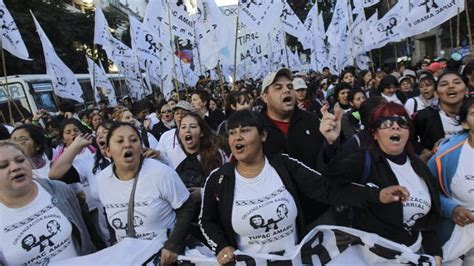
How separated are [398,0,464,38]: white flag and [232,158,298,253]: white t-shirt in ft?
18.8

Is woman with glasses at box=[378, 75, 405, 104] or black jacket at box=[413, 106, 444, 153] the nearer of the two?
black jacket at box=[413, 106, 444, 153]

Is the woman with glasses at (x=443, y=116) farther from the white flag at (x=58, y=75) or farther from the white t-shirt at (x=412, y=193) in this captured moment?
the white flag at (x=58, y=75)

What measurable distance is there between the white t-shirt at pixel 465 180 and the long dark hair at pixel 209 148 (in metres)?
→ 1.77

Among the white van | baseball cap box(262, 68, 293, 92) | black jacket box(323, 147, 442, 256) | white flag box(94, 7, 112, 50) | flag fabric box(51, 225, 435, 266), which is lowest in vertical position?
flag fabric box(51, 225, 435, 266)

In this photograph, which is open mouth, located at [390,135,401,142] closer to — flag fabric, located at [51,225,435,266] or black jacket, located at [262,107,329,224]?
flag fabric, located at [51,225,435,266]

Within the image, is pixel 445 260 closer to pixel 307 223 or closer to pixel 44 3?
pixel 307 223

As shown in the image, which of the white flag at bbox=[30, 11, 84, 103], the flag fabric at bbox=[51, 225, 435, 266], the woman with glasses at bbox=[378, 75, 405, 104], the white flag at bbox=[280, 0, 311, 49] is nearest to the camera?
the flag fabric at bbox=[51, 225, 435, 266]

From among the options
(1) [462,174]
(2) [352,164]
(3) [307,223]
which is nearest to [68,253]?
(3) [307,223]

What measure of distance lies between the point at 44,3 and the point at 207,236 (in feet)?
84.9

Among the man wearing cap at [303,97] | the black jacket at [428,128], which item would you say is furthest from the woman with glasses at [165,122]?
the black jacket at [428,128]

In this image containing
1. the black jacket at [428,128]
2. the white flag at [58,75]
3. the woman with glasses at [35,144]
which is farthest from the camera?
the white flag at [58,75]

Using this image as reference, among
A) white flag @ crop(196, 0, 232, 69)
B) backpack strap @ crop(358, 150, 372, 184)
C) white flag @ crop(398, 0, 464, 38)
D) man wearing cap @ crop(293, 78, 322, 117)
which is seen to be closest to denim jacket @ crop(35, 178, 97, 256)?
backpack strap @ crop(358, 150, 372, 184)

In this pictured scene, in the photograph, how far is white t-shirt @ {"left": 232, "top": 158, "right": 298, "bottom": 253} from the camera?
242cm

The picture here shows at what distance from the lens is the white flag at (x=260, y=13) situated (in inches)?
306
